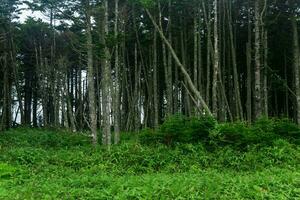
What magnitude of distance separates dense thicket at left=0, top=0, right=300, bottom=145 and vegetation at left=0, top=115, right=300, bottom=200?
9.21 ft

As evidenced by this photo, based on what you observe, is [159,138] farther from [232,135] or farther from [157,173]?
[157,173]

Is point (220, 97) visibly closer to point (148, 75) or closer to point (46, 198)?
point (148, 75)

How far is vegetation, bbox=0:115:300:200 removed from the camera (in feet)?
28.0

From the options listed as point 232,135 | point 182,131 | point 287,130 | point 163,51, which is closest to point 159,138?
point 182,131

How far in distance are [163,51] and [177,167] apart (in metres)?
12.7

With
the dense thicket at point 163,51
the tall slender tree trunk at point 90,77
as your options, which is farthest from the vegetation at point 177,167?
the tall slender tree trunk at point 90,77

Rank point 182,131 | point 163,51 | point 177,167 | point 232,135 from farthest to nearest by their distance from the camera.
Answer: point 163,51, point 182,131, point 232,135, point 177,167

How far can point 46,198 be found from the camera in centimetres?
818

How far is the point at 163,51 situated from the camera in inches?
955

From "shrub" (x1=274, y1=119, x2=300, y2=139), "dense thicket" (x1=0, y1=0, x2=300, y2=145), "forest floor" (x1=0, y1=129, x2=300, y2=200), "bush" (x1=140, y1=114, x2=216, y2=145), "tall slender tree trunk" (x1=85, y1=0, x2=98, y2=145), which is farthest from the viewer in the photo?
"dense thicket" (x1=0, y1=0, x2=300, y2=145)

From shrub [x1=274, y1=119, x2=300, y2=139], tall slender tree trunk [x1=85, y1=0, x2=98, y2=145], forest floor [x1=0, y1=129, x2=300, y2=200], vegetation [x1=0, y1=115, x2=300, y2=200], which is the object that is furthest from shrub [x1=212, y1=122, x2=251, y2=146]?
tall slender tree trunk [x1=85, y1=0, x2=98, y2=145]

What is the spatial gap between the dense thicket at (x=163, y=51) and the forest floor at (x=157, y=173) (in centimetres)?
392

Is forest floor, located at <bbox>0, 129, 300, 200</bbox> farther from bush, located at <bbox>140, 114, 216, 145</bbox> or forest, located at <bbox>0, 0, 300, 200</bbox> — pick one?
bush, located at <bbox>140, 114, 216, 145</bbox>

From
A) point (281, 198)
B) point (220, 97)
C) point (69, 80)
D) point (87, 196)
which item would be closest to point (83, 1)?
point (220, 97)
